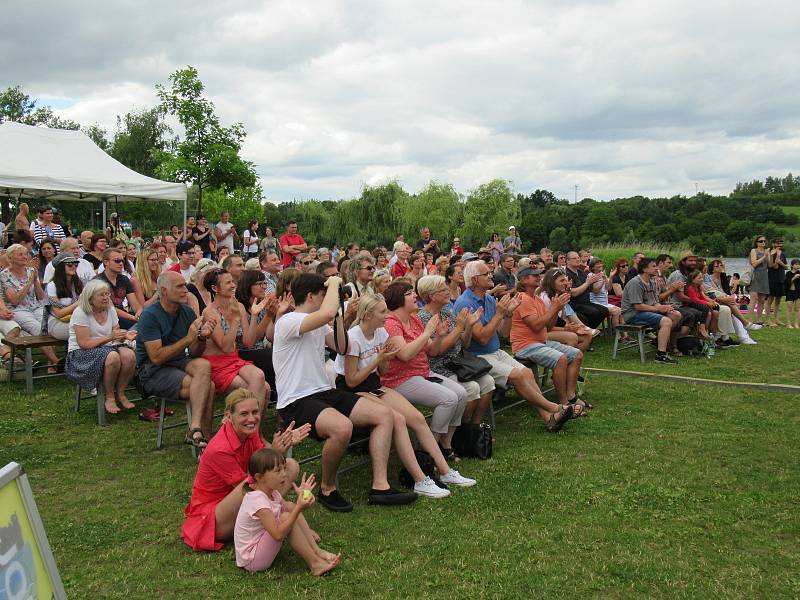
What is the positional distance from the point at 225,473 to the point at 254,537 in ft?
1.38

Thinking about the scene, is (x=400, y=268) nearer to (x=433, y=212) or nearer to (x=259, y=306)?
(x=259, y=306)

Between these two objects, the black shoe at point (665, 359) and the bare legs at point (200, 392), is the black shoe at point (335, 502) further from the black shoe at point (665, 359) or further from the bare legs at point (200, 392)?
the black shoe at point (665, 359)

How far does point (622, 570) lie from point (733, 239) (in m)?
36.9

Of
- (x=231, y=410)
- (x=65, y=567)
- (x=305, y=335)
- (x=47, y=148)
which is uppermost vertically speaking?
(x=47, y=148)

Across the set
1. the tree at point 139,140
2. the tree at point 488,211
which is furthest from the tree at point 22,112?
the tree at point 488,211

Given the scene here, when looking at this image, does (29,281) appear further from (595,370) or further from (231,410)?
(595,370)

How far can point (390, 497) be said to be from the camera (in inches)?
171

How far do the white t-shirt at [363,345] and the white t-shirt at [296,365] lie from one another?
32cm

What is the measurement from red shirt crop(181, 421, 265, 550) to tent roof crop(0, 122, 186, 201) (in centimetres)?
1091

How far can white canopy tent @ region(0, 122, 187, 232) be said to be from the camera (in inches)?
511

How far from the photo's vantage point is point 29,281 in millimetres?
7547

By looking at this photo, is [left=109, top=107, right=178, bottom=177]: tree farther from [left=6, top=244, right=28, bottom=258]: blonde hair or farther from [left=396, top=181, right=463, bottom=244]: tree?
[left=6, top=244, right=28, bottom=258]: blonde hair

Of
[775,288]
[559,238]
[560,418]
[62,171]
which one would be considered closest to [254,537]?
[560,418]

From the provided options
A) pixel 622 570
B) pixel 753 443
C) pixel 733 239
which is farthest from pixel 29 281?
pixel 733 239
